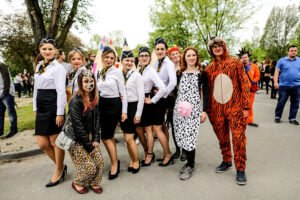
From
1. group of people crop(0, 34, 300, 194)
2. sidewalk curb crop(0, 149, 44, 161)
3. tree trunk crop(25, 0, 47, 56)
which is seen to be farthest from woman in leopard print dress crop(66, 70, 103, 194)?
tree trunk crop(25, 0, 47, 56)

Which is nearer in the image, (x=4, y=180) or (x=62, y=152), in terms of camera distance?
(x=62, y=152)

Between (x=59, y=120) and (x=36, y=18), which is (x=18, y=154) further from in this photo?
(x=36, y=18)

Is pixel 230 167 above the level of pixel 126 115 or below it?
below

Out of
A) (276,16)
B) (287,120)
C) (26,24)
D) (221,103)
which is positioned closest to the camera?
(221,103)

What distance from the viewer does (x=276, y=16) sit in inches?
1486

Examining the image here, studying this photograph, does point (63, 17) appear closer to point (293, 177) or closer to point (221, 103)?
point (221, 103)

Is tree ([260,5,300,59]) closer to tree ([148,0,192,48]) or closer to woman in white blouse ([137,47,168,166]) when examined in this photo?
tree ([148,0,192,48])

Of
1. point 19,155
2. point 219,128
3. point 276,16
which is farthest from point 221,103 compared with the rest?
point 276,16

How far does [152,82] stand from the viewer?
10.3 feet

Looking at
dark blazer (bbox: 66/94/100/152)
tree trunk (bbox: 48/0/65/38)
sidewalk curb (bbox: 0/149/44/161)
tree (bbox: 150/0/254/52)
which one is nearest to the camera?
dark blazer (bbox: 66/94/100/152)

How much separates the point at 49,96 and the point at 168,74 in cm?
193

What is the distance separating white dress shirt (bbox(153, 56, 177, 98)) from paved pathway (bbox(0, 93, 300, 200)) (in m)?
1.43

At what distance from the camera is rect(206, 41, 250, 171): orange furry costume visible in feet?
8.38

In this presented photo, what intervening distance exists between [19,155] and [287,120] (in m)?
7.61
